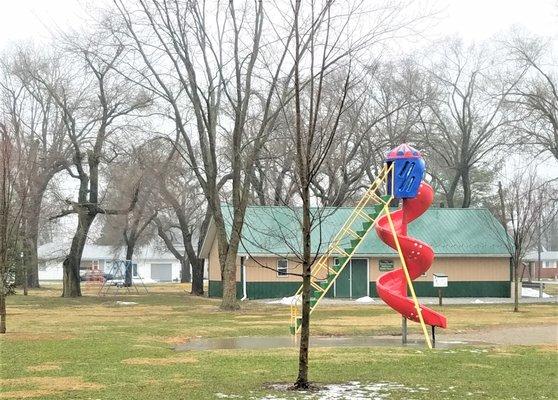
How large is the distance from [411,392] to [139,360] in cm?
597

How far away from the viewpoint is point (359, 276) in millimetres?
41531

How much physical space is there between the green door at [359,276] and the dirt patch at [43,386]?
2980cm

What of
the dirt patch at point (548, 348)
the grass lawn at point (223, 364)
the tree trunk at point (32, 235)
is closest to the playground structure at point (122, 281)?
the tree trunk at point (32, 235)

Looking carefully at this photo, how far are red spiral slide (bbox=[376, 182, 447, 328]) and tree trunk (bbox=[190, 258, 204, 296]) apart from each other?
2862cm

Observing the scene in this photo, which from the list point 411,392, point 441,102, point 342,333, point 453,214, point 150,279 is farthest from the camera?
point 150,279

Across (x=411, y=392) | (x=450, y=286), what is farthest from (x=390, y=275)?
(x=450, y=286)

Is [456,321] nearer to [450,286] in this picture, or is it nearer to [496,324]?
[496,324]

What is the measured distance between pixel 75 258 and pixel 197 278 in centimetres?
833

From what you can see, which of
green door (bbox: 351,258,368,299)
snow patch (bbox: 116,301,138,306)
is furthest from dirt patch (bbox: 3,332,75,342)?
green door (bbox: 351,258,368,299)

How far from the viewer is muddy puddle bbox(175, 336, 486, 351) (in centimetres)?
1792

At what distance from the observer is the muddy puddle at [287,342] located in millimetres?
17922

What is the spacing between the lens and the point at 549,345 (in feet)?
59.0

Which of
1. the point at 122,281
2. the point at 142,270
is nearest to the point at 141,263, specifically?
the point at 142,270

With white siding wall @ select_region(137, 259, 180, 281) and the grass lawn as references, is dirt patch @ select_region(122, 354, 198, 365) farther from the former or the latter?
white siding wall @ select_region(137, 259, 180, 281)
